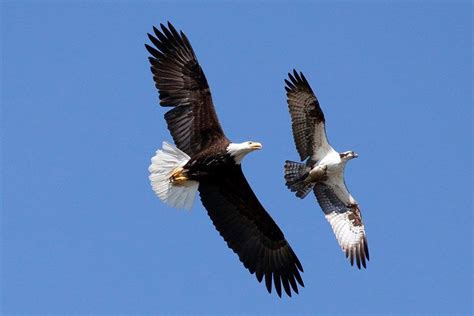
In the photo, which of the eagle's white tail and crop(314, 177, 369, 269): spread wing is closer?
the eagle's white tail

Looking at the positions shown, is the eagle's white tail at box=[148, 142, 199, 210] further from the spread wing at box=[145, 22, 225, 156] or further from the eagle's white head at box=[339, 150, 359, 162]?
the eagle's white head at box=[339, 150, 359, 162]

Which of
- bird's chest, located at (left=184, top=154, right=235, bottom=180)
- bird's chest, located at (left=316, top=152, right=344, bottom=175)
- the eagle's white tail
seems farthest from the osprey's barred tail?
the eagle's white tail

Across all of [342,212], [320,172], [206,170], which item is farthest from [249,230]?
[342,212]

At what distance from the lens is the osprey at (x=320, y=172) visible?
18375 millimetres

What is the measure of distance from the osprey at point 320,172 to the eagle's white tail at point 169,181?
1.96 metres

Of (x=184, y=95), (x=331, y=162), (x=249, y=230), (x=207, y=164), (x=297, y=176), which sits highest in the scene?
(x=184, y=95)

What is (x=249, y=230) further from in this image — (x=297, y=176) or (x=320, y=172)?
(x=320, y=172)

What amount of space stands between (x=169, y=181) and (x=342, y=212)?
3176mm

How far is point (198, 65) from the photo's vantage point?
17.5 meters

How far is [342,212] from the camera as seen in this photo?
62.7 ft

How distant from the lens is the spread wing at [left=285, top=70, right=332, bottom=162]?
18.3 meters

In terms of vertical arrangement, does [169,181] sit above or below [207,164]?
below

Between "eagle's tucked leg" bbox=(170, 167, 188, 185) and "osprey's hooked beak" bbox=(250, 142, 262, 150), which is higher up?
"osprey's hooked beak" bbox=(250, 142, 262, 150)

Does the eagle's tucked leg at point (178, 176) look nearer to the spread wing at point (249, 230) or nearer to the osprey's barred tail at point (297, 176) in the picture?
the spread wing at point (249, 230)
